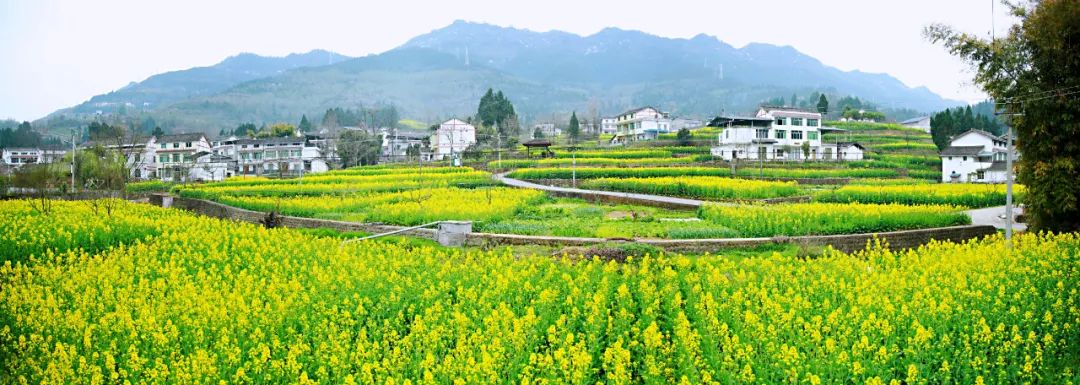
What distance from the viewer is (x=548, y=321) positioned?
1065 cm

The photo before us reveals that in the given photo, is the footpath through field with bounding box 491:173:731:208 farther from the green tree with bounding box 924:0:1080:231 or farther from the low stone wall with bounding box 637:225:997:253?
the green tree with bounding box 924:0:1080:231

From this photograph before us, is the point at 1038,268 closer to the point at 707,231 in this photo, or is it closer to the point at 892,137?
the point at 707,231

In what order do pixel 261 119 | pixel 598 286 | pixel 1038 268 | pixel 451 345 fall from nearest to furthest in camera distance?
pixel 451 345
pixel 598 286
pixel 1038 268
pixel 261 119

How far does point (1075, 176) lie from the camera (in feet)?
66.2

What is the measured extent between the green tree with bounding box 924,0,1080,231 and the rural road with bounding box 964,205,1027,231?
2.11 meters

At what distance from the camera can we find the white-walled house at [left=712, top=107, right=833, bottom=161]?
194ft

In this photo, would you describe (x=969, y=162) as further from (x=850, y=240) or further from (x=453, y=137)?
(x=453, y=137)

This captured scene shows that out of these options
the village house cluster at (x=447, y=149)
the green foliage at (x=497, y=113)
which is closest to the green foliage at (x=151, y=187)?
the village house cluster at (x=447, y=149)

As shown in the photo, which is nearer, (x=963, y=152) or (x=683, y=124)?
(x=963, y=152)

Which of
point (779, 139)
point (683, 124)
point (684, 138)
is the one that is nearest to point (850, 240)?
point (779, 139)

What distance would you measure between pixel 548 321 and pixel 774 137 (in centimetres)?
5534

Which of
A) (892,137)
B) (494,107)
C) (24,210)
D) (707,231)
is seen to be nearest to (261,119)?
(494,107)

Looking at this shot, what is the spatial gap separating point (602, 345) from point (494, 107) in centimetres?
7995

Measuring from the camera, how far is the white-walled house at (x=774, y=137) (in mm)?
59219
